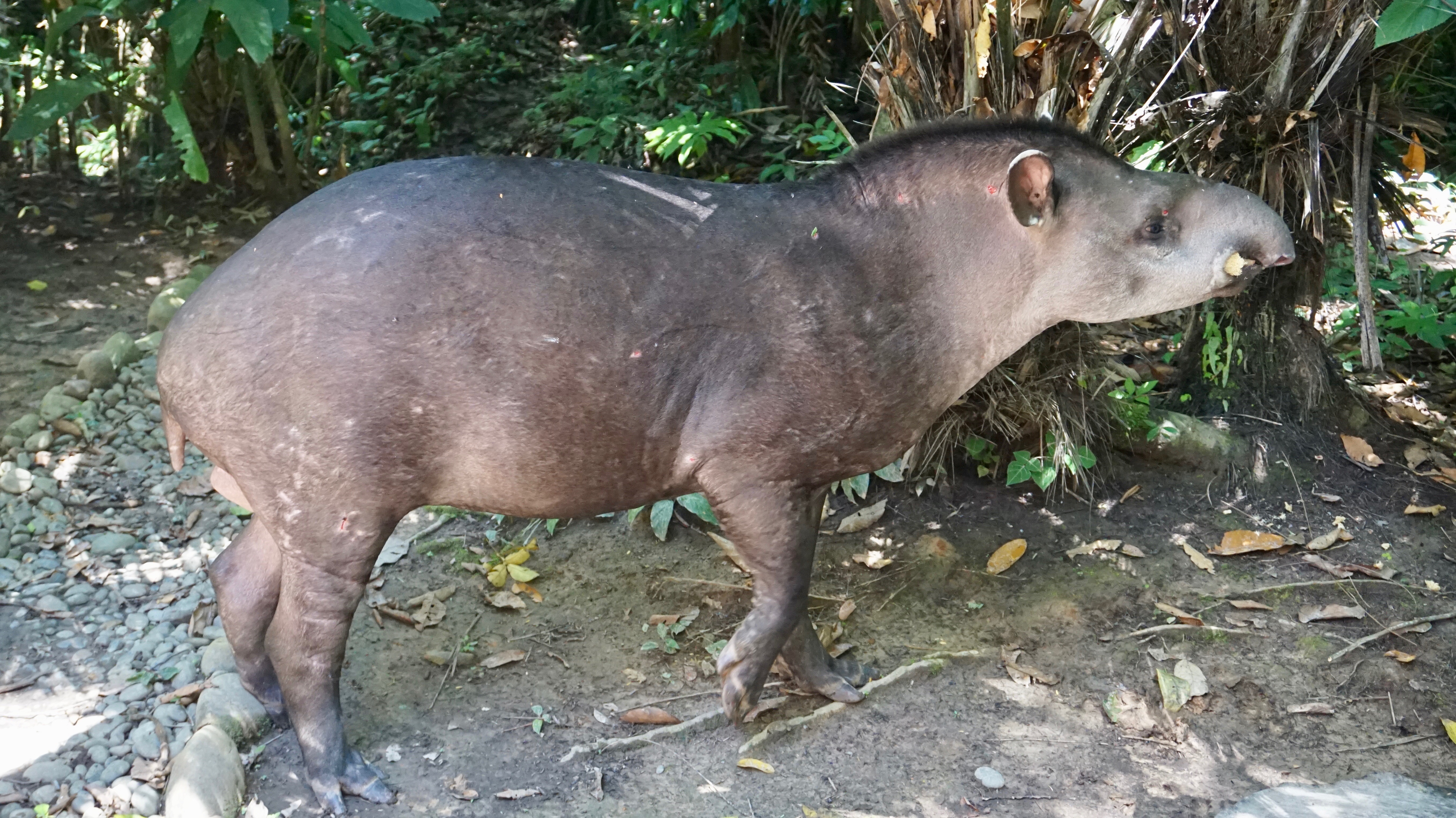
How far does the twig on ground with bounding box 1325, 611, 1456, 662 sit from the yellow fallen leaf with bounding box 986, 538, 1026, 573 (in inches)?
47.8

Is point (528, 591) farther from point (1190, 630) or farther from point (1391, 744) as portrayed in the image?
point (1391, 744)

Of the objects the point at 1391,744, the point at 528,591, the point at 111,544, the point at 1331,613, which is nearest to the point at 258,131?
the point at 111,544

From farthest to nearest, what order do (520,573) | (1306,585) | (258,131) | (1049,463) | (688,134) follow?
(258,131), (688,134), (1049,463), (520,573), (1306,585)

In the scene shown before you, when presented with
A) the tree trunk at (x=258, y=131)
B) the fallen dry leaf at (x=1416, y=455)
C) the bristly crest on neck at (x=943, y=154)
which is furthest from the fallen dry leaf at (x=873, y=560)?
the tree trunk at (x=258, y=131)

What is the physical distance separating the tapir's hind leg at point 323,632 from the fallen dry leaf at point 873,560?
7.17 feet

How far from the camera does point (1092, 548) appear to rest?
16.5 ft

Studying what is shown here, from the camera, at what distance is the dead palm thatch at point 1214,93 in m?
4.47

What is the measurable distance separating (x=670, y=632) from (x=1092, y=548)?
1868 mm

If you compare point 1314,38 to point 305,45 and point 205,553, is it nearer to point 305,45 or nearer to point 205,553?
point 205,553

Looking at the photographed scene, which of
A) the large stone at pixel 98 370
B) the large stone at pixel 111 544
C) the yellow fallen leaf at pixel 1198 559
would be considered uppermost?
the large stone at pixel 98 370

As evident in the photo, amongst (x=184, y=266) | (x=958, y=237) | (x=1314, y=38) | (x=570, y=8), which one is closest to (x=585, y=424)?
(x=958, y=237)

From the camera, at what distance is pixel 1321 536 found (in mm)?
5113

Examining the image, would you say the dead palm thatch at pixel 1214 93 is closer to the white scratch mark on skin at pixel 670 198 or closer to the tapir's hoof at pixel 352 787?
the white scratch mark on skin at pixel 670 198

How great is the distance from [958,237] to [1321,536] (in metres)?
2.59
